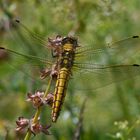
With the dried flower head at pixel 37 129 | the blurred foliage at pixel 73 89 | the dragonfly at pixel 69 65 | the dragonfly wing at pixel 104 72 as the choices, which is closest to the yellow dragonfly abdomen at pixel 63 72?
the dragonfly at pixel 69 65

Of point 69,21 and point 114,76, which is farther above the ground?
point 69,21

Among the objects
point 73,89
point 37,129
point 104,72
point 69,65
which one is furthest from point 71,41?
point 73,89

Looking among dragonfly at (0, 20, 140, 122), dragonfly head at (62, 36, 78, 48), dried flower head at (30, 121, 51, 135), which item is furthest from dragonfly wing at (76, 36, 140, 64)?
dried flower head at (30, 121, 51, 135)

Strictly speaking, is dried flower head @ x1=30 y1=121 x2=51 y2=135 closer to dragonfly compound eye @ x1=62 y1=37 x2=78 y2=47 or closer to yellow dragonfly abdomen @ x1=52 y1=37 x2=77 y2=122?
yellow dragonfly abdomen @ x1=52 y1=37 x2=77 y2=122

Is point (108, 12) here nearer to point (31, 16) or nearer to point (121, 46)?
point (121, 46)

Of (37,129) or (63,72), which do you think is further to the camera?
(63,72)

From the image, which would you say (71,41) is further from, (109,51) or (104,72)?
(109,51)

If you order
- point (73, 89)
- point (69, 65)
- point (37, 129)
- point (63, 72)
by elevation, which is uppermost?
point (73, 89)

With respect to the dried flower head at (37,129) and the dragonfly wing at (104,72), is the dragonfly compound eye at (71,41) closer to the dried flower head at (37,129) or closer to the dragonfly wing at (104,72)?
the dragonfly wing at (104,72)

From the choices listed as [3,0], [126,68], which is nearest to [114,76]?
[126,68]
